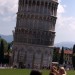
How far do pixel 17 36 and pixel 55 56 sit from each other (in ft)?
128

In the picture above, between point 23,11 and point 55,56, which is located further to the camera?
point 55,56

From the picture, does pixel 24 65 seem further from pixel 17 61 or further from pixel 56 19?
pixel 56 19

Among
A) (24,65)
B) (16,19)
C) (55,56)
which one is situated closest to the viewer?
(24,65)

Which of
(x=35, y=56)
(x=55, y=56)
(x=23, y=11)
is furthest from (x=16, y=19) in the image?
(x=55, y=56)

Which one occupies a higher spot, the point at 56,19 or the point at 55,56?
the point at 56,19

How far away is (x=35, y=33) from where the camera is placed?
8494 cm

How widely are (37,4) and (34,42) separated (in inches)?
314

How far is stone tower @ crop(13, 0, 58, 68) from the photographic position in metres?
83.6

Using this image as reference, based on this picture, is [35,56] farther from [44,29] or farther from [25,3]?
[25,3]

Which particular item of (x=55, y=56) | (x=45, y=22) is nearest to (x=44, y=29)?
(x=45, y=22)

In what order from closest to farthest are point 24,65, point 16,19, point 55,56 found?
point 24,65 < point 16,19 < point 55,56

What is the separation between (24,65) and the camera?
8156 centimetres

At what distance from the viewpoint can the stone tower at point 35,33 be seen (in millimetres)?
83562

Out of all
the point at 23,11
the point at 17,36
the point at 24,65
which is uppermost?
the point at 23,11
